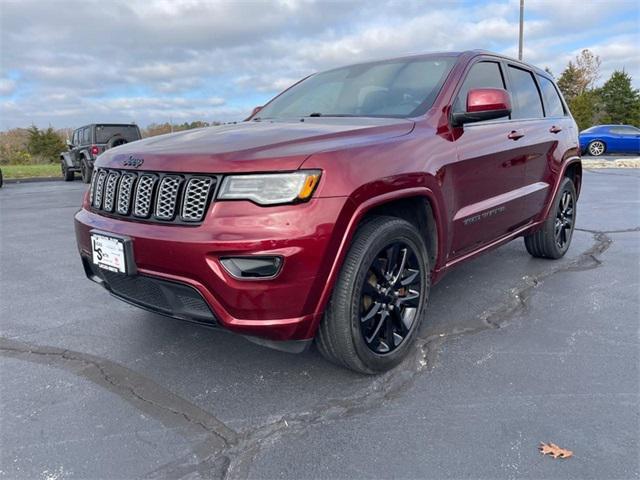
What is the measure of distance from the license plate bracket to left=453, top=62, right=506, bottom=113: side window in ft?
6.85

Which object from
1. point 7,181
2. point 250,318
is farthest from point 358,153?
point 7,181

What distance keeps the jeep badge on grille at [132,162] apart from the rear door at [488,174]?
1718 millimetres

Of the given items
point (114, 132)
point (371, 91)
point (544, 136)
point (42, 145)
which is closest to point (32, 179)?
point (114, 132)

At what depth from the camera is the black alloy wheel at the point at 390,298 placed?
2.59 meters

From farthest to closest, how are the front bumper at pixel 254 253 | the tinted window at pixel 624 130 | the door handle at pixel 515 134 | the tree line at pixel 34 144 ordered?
the tree line at pixel 34 144 < the tinted window at pixel 624 130 < the door handle at pixel 515 134 < the front bumper at pixel 254 253

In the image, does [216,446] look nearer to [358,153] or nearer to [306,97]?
[358,153]

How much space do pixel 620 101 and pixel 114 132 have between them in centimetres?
3413

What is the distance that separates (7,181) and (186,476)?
18.2m

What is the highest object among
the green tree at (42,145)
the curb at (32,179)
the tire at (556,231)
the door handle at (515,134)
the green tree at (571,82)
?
the green tree at (571,82)

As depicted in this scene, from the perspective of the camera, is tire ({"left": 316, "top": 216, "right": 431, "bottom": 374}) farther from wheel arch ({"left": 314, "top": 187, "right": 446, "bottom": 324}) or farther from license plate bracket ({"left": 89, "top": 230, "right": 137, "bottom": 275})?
license plate bracket ({"left": 89, "top": 230, "right": 137, "bottom": 275})

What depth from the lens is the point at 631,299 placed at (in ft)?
12.4

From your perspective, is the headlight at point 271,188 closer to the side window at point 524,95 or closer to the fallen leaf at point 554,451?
the fallen leaf at point 554,451

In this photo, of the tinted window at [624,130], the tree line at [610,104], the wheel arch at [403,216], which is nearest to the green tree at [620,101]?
the tree line at [610,104]

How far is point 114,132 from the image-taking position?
15758 mm
